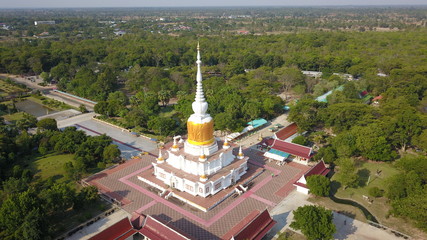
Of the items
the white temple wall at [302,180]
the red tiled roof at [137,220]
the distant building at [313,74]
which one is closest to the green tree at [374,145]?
the white temple wall at [302,180]

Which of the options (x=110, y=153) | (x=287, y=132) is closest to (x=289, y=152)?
(x=287, y=132)

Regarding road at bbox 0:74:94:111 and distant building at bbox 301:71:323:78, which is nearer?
road at bbox 0:74:94:111

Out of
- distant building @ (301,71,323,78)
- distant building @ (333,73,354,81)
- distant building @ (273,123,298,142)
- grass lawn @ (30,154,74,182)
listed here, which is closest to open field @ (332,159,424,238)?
distant building @ (273,123,298,142)

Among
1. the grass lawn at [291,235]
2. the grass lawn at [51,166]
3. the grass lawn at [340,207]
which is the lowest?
the grass lawn at [291,235]

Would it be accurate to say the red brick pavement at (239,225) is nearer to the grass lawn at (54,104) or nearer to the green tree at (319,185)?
the green tree at (319,185)

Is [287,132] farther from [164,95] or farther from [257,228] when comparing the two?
[164,95]

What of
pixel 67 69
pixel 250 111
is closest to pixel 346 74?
pixel 250 111

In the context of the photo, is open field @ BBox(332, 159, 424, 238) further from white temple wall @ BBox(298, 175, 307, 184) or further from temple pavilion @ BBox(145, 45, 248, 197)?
temple pavilion @ BBox(145, 45, 248, 197)
